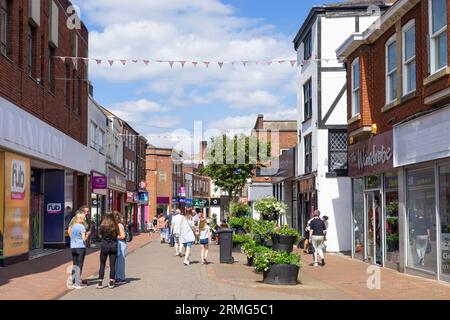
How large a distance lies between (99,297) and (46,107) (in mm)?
12058

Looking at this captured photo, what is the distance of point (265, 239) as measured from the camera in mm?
18203

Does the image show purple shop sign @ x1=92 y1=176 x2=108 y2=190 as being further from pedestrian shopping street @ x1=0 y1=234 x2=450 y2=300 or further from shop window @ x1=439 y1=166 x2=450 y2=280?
shop window @ x1=439 y1=166 x2=450 y2=280

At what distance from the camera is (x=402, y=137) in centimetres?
1667

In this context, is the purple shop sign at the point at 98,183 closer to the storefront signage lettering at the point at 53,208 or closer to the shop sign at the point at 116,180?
the shop sign at the point at 116,180

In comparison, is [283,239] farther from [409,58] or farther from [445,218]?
[409,58]

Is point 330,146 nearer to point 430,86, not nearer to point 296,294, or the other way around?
point 430,86

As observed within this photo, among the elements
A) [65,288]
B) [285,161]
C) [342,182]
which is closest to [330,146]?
[342,182]

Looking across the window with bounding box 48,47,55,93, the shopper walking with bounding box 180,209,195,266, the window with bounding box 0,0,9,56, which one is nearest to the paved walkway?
the shopper walking with bounding box 180,209,195,266

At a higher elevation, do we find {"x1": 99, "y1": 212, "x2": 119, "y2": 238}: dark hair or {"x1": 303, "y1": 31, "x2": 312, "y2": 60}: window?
{"x1": 303, "y1": 31, "x2": 312, "y2": 60}: window

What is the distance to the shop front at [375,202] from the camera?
1791 cm

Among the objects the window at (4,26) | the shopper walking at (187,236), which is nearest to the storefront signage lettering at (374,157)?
the shopper walking at (187,236)

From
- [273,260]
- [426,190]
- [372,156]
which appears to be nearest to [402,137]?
[426,190]

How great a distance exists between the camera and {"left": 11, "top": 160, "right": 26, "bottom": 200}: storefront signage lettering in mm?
17891

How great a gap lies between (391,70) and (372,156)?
2822 millimetres
